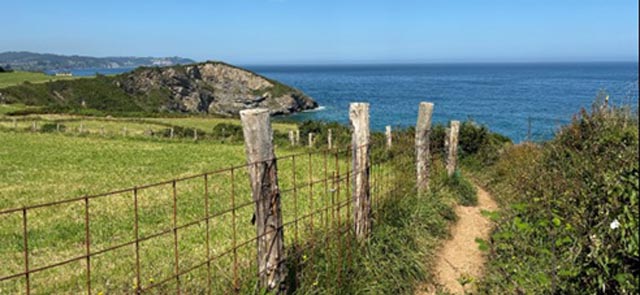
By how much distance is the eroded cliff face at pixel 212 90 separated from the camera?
350 ft

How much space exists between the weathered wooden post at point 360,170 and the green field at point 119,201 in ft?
2.09

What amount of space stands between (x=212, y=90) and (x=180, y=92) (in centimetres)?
921

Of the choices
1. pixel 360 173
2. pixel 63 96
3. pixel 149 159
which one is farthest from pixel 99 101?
pixel 360 173

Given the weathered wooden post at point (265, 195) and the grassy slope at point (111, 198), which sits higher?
the weathered wooden post at point (265, 195)

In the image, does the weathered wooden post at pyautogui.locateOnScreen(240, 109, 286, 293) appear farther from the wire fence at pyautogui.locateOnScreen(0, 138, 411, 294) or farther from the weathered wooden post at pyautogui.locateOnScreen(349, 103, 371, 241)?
the weathered wooden post at pyautogui.locateOnScreen(349, 103, 371, 241)

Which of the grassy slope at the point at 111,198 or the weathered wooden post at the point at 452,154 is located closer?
the grassy slope at the point at 111,198

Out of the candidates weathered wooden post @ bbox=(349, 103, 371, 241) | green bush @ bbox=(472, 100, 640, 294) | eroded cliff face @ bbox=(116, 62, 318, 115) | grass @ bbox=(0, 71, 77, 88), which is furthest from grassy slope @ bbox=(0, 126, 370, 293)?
eroded cliff face @ bbox=(116, 62, 318, 115)

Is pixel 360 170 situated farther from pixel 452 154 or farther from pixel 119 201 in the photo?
pixel 119 201

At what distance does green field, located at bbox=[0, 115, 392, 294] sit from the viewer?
25.0 feet

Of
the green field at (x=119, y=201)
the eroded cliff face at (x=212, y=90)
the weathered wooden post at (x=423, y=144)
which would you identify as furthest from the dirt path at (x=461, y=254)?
the eroded cliff face at (x=212, y=90)

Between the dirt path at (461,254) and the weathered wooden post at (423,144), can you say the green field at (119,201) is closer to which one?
the weathered wooden post at (423,144)

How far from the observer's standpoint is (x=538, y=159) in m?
11.2

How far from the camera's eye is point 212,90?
387 feet

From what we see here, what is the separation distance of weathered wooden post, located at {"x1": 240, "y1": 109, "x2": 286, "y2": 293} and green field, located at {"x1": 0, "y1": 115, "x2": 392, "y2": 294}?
0.76 m
